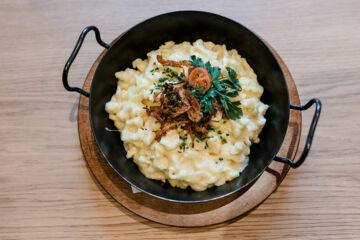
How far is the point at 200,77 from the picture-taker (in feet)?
8.29

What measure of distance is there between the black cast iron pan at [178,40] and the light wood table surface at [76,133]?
42 centimetres

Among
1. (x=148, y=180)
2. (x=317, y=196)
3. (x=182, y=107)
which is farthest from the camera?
(x=317, y=196)

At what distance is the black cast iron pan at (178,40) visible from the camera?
2.51m

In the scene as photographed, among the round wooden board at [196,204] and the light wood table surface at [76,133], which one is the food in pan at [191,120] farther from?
the light wood table surface at [76,133]

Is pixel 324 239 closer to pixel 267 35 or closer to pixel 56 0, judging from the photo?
pixel 267 35

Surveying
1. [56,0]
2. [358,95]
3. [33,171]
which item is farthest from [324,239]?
[56,0]

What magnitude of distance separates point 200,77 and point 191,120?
0.36m

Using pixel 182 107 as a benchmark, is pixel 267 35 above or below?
above

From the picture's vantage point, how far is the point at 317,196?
2.81 m

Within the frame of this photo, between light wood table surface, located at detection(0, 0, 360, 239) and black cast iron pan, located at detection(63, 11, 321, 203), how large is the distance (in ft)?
1.36

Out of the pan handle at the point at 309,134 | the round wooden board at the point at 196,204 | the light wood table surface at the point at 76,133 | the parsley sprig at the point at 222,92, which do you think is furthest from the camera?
the light wood table surface at the point at 76,133

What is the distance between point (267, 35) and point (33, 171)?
2.58 metres

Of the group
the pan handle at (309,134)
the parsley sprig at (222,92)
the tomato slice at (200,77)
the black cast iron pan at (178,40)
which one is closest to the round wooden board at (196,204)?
the black cast iron pan at (178,40)

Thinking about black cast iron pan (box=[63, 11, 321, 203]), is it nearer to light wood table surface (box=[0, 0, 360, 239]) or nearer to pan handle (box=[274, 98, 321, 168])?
pan handle (box=[274, 98, 321, 168])
